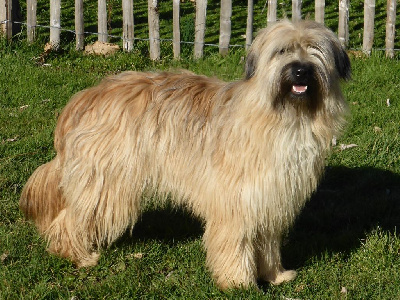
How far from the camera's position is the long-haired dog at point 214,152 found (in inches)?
164

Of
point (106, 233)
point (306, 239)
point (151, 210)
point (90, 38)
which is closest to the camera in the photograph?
point (106, 233)

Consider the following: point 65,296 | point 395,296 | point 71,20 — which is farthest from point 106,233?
point 71,20

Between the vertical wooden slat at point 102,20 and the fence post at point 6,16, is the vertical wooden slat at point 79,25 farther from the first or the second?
the fence post at point 6,16

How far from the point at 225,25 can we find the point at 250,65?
469cm

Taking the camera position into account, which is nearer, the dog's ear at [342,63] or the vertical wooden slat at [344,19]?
the dog's ear at [342,63]

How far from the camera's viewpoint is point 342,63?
4.27m

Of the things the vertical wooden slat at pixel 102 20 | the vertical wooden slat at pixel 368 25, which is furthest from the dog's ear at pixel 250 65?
Answer: the vertical wooden slat at pixel 102 20

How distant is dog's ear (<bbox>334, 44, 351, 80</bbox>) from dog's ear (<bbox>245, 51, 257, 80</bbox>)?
494mm

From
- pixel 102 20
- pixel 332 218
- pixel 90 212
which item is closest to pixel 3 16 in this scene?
pixel 102 20

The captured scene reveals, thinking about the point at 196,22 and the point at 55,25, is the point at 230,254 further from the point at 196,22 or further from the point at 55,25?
the point at 55,25

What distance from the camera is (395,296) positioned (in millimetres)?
4566

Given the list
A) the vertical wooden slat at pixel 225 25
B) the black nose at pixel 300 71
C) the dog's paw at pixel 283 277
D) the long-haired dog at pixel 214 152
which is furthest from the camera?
the vertical wooden slat at pixel 225 25

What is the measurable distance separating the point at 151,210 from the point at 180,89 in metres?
1.48

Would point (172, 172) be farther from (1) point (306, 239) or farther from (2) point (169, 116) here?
(1) point (306, 239)
